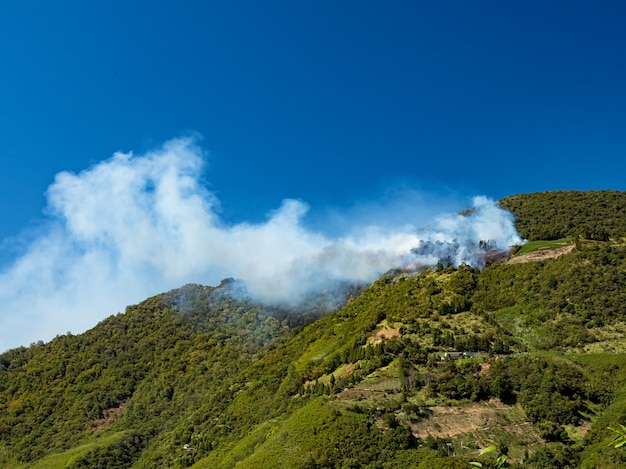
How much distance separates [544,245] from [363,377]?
5931 centimetres

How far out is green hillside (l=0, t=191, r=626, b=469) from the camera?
59.1m

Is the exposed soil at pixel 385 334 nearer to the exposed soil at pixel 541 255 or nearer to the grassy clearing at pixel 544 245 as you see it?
the exposed soil at pixel 541 255

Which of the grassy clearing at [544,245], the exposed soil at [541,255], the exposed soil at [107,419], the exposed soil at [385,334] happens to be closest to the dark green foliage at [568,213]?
the grassy clearing at [544,245]

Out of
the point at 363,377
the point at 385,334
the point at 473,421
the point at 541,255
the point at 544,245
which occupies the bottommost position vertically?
the point at 473,421

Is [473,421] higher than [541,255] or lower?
lower

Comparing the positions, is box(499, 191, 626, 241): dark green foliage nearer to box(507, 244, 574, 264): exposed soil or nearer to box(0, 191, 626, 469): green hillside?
box(0, 191, 626, 469): green hillside

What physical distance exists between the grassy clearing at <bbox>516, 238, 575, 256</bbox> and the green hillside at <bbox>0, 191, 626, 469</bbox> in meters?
1.45

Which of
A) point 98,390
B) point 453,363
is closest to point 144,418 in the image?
point 98,390

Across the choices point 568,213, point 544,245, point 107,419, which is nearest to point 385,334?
point 544,245

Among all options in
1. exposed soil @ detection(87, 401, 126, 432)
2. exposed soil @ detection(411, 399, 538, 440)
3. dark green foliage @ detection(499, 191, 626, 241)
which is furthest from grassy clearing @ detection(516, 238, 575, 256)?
exposed soil @ detection(87, 401, 126, 432)

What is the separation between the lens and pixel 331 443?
60219mm

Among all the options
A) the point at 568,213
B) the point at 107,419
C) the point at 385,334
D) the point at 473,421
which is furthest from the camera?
the point at 568,213

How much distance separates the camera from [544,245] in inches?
4424

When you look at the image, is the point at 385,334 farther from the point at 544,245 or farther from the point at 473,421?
the point at 544,245
